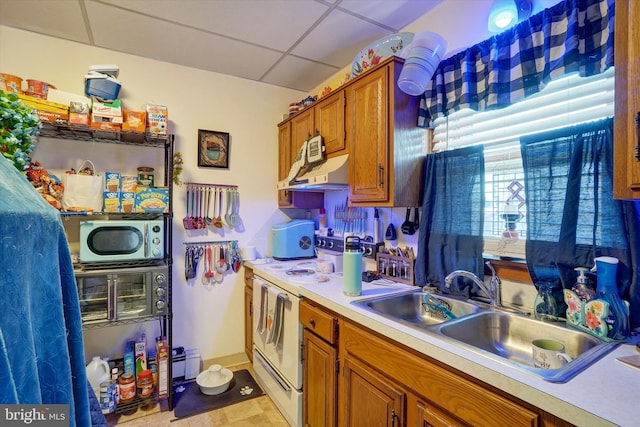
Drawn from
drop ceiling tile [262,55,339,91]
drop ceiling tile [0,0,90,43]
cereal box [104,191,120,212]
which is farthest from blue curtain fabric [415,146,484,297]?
drop ceiling tile [0,0,90,43]

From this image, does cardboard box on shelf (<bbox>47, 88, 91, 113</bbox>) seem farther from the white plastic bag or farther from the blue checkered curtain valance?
the blue checkered curtain valance

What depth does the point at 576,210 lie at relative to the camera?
46.5 inches

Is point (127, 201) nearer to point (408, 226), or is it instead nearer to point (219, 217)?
point (219, 217)

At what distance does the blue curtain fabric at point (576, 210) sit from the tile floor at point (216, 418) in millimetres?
1790

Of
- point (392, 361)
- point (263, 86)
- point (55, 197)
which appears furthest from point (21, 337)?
point (263, 86)

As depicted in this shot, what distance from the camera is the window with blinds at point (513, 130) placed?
1.21 metres

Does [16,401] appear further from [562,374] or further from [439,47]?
[439,47]

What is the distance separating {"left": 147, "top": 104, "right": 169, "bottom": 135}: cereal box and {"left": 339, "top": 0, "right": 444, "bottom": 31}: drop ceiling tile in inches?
54.7

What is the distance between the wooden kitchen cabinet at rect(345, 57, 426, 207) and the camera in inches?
65.3

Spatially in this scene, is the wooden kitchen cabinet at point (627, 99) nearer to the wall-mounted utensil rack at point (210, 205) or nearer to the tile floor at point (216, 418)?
the tile floor at point (216, 418)

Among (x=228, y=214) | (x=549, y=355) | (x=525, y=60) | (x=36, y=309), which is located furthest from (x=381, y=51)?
(x=36, y=309)

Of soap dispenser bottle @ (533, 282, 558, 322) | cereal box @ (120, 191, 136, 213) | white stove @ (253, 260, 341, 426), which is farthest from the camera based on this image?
cereal box @ (120, 191, 136, 213)

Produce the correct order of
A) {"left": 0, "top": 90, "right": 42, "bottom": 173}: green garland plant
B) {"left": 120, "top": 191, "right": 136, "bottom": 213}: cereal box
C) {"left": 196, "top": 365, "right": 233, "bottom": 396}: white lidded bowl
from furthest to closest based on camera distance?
{"left": 196, "top": 365, "right": 233, "bottom": 396}: white lidded bowl < {"left": 120, "top": 191, "right": 136, "bottom": 213}: cereal box < {"left": 0, "top": 90, "right": 42, "bottom": 173}: green garland plant

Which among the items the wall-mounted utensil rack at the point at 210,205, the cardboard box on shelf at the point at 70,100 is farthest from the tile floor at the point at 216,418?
the cardboard box on shelf at the point at 70,100
